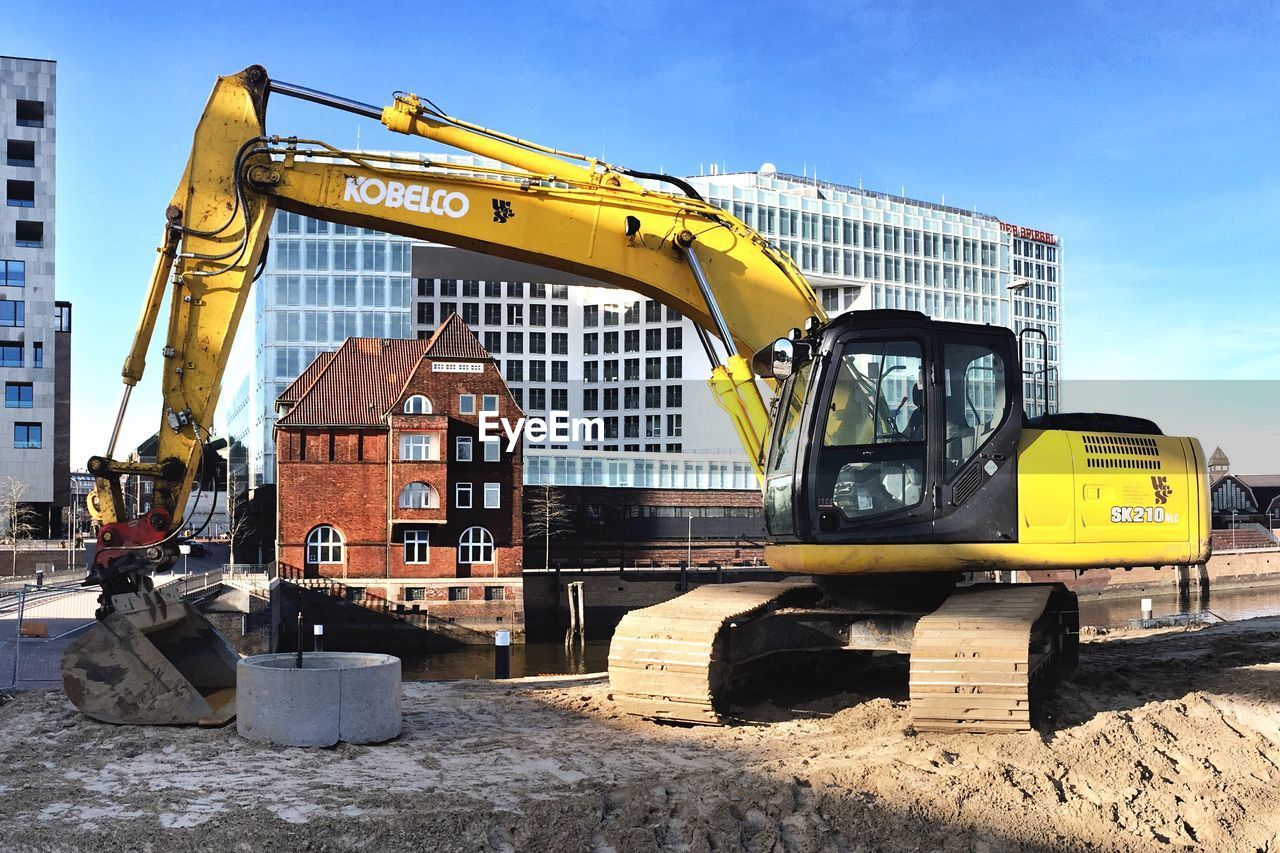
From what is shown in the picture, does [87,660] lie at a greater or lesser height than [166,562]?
lesser

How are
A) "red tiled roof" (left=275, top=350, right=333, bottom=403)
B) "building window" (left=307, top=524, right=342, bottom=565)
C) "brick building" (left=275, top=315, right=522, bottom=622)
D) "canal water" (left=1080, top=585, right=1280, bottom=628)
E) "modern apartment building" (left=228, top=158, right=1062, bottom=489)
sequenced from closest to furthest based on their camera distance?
"brick building" (left=275, top=315, right=522, bottom=622), "building window" (left=307, top=524, right=342, bottom=565), "red tiled roof" (left=275, top=350, right=333, bottom=403), "canal water" (left=1080, top=585, right=1280, bottom=628), "modern apartment building" (left=228, top=158, right=1062, bottom=489)

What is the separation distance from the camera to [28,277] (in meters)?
65.9

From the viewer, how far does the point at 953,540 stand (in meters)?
11.0

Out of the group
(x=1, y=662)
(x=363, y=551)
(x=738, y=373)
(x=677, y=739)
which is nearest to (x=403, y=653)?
(x=363, y=551)

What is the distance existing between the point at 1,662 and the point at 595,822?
1448 cm

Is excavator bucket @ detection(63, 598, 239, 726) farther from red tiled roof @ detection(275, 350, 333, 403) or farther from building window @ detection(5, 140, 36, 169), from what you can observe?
building window @ detection(5, 140, 36, 169)

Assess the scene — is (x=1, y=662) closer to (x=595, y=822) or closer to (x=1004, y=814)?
(x=595, y=822)

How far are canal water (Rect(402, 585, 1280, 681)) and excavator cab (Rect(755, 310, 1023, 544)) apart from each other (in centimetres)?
2000

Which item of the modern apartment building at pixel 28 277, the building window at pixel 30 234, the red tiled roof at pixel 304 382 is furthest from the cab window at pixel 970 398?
the building window at pixel 30 234

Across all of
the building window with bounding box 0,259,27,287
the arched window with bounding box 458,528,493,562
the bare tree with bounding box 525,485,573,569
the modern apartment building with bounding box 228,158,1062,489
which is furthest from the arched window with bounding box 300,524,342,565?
the building window with bounding box 0,259,27,287

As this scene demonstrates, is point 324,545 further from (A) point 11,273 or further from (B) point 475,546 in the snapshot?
(A) point 11,273

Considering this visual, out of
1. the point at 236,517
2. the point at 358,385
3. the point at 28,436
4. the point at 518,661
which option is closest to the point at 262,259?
the point at 518,661

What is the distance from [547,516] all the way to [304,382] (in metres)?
15.0

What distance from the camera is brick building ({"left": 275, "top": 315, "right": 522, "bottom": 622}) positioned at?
48.5 meters
